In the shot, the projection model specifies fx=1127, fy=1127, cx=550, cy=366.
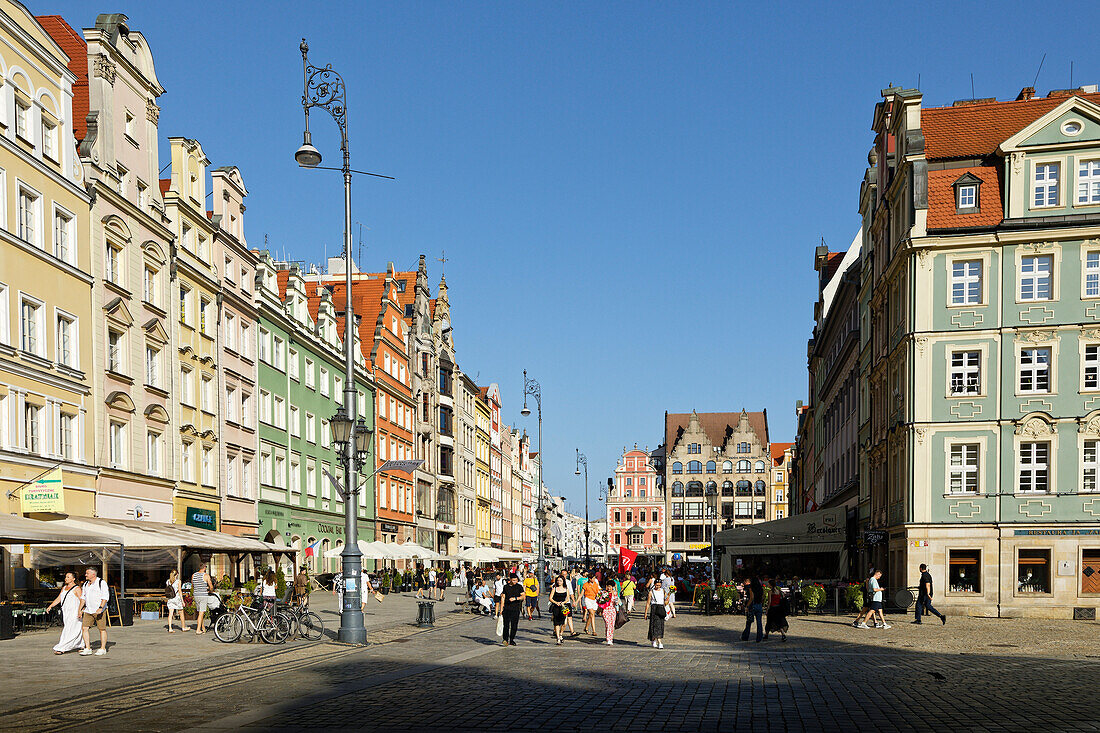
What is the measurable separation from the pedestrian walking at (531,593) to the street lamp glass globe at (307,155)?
1331 centimetres

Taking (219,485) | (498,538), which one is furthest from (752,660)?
(498,538)

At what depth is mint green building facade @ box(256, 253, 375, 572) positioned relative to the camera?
5031 centimetres

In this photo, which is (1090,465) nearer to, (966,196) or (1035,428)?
(1035,428)

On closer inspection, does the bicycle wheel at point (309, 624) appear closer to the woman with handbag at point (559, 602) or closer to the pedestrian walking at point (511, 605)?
the pedestrian walking at point (511, 605)

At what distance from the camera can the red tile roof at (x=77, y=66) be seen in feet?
114

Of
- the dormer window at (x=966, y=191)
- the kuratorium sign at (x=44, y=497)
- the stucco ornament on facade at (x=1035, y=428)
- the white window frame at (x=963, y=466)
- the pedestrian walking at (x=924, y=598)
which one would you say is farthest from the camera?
the dormer window at (x=966, y=191)

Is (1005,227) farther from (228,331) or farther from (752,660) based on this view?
(228,331)

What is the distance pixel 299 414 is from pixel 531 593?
2597 cm

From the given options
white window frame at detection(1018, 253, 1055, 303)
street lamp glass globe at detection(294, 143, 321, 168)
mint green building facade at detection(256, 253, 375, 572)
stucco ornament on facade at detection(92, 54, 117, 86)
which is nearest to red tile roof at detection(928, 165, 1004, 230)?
white window frame at detection(1018, 253, 1055, 303)

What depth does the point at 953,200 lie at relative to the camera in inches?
1439

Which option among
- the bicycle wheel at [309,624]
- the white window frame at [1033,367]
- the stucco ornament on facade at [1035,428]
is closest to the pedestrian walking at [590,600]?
the bicycle wheel at [309,624]

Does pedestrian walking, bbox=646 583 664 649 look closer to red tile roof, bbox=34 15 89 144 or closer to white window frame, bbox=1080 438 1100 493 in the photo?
white window frame, bbox=1080 438 1100 493

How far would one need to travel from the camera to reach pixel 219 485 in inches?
1722

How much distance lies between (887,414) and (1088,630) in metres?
13.4
